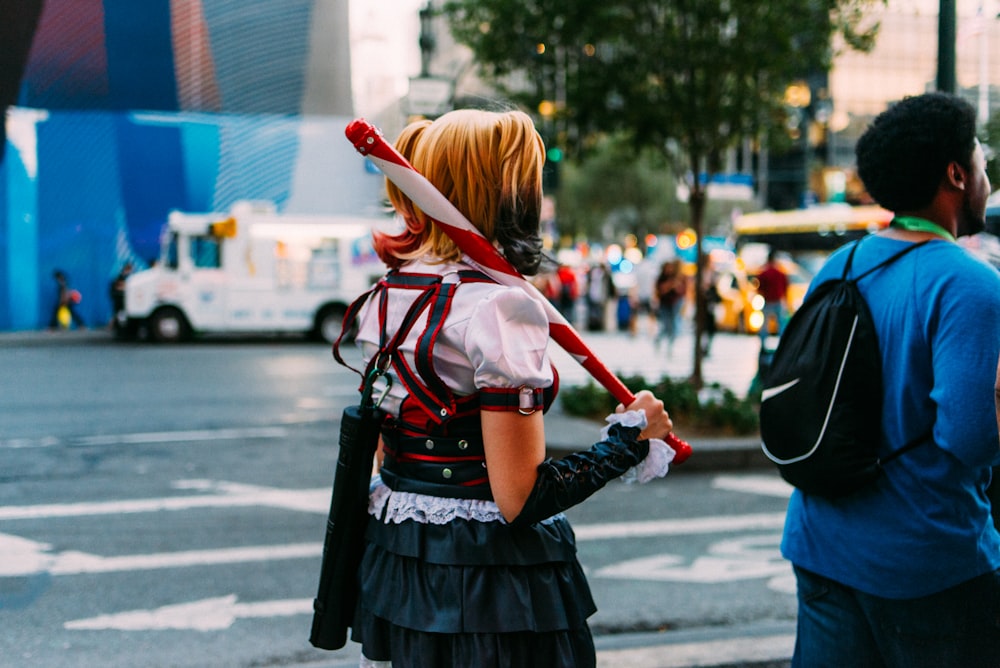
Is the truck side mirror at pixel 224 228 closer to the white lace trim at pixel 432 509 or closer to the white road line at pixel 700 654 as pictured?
the white road line at pixel 700 654

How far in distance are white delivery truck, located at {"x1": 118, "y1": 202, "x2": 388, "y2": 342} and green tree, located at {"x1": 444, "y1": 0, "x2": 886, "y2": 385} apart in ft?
31.9

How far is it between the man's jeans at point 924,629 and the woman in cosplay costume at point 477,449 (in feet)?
1.79

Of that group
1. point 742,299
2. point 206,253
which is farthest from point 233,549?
point 742,299

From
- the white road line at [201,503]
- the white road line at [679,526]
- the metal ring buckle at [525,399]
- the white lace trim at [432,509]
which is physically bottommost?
the white road line at [679,526]

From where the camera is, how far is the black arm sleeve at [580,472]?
1.97m

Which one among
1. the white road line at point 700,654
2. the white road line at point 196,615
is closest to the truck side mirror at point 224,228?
the white road line at point 196,615

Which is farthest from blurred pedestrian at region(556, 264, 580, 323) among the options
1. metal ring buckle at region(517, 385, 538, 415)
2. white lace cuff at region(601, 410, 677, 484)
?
metal ring buckle at region(517, 385, 538, 415)

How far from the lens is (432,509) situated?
2.07 metres

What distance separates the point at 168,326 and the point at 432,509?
19.4 metres

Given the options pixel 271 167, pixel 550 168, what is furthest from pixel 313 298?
pixel 550 168

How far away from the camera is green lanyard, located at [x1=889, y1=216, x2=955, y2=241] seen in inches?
86.7

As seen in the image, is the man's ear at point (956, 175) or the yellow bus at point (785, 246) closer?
the man's ear at point (956, 175)

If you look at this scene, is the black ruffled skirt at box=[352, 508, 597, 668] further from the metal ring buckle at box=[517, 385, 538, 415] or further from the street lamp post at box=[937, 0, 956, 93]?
the street lamp post at box=[937, 0, 956, 93]

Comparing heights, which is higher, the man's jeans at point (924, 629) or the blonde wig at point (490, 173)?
the blonde wig at point (490, 173)
